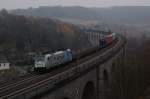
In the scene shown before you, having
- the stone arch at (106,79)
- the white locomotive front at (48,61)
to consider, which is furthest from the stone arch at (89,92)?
the stone arch at (106,79)

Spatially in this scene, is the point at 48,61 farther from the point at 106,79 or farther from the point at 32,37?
the point at 32,37

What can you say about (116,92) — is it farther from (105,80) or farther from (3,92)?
(3,92)

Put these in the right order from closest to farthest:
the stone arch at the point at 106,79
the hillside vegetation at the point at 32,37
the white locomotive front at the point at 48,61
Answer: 1. the white locomotive front at the point at 48,61
2. the stone arch at the point at 106,79
3. the hillside vegetation at the point at 32,37

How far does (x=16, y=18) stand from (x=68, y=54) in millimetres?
83683

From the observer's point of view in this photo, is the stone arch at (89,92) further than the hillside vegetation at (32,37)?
No

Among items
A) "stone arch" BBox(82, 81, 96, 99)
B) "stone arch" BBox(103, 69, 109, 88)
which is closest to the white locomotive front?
"stone arch" BBox(82, 81, 96, 99)

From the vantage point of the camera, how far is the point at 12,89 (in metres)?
24.6

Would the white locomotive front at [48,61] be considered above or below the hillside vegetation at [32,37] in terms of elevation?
above

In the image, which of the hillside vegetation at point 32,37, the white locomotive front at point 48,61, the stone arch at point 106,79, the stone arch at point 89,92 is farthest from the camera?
the hillside vegetation at point 32,37

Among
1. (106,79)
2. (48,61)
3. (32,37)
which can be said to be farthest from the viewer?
(32,37)

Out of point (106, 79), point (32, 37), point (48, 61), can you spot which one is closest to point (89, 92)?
point (48, 61)

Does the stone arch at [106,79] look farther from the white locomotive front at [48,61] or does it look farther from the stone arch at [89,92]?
the white locomotive front at [48,61]

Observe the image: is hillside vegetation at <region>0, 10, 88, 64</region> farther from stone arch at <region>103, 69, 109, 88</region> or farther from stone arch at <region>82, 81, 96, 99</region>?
stone arch at <region>82, 81, 96, 99</region>

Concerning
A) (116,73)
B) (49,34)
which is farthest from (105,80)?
(49,34)
